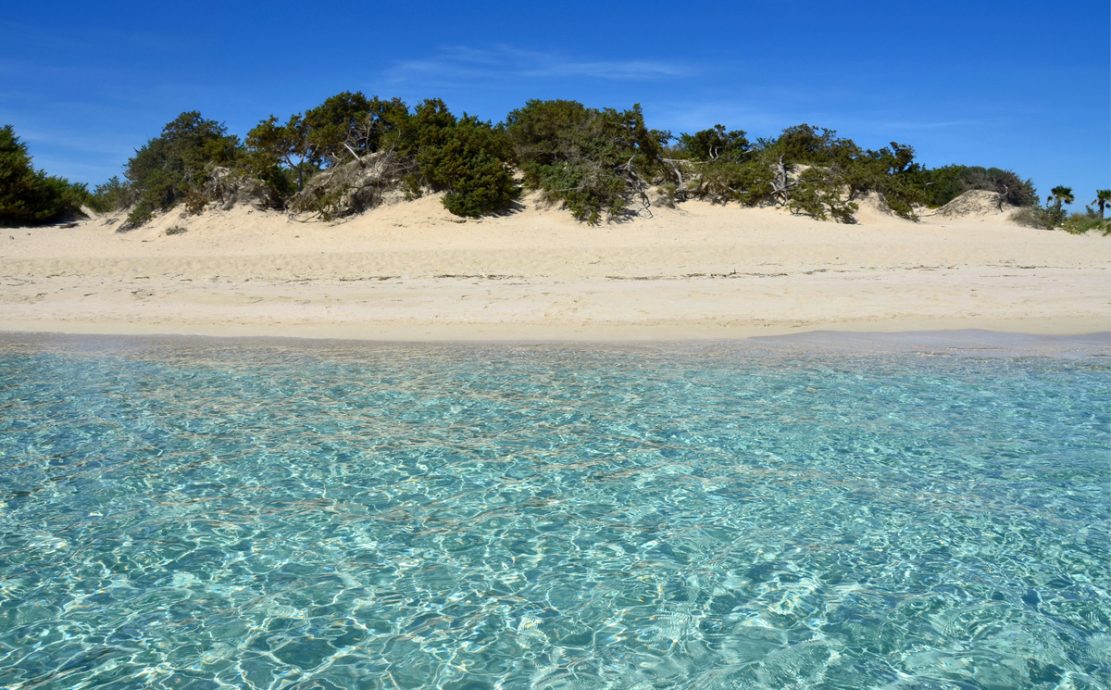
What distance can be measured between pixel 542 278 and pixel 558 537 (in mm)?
12265

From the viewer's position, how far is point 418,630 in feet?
12.8

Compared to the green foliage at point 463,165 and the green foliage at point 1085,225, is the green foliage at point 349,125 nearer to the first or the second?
the green foliage at point 463,165

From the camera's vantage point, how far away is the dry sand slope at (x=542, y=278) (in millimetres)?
14008

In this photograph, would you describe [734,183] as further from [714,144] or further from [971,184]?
[971,184]

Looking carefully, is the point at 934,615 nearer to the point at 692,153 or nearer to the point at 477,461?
the point at 477,461

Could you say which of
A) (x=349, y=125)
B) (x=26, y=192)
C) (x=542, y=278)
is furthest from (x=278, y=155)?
(x=542, y=278)

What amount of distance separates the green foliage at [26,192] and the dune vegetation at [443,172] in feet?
0.16

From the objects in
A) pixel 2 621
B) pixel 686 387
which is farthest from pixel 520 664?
pixel 686 387

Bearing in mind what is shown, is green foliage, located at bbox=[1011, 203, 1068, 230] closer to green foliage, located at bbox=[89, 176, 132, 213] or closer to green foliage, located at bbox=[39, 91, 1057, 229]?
green foliage, located at bbox=[39, 91, 1057, 229]

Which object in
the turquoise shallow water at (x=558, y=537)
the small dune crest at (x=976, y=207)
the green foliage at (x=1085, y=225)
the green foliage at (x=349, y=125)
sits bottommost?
the turquoise shallow water at (x=558, y=537)

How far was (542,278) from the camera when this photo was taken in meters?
17.0

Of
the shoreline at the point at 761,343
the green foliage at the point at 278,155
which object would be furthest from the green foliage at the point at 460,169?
the shoreline at the point at 761,343

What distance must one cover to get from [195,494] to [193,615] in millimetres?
1875

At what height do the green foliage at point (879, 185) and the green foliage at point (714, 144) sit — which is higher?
the green foliage at point (714, 144)
